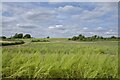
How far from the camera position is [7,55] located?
227 inches

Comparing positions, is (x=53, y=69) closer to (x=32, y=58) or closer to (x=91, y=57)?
(x=32, y=58)

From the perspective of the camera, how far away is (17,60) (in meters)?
5.33

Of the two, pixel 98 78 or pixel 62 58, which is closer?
pixel 98 78

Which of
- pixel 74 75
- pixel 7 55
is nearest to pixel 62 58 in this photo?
pixel 74 75

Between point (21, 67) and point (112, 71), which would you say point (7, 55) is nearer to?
point (21, 67)

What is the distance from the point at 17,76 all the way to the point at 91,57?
1.91 metres

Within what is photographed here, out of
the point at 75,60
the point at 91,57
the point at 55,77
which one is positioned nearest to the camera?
the point at 55,77

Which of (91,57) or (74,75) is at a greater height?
(91,57)

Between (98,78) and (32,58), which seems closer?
(98,78)

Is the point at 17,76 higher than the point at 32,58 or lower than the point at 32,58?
lower

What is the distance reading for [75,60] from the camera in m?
5.20

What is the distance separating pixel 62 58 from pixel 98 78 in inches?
38.9

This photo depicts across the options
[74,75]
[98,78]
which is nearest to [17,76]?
[74,75]

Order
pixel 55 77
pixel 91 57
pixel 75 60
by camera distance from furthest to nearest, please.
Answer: pixel 91 57 < pixel 75 60 < pixel 55 77
